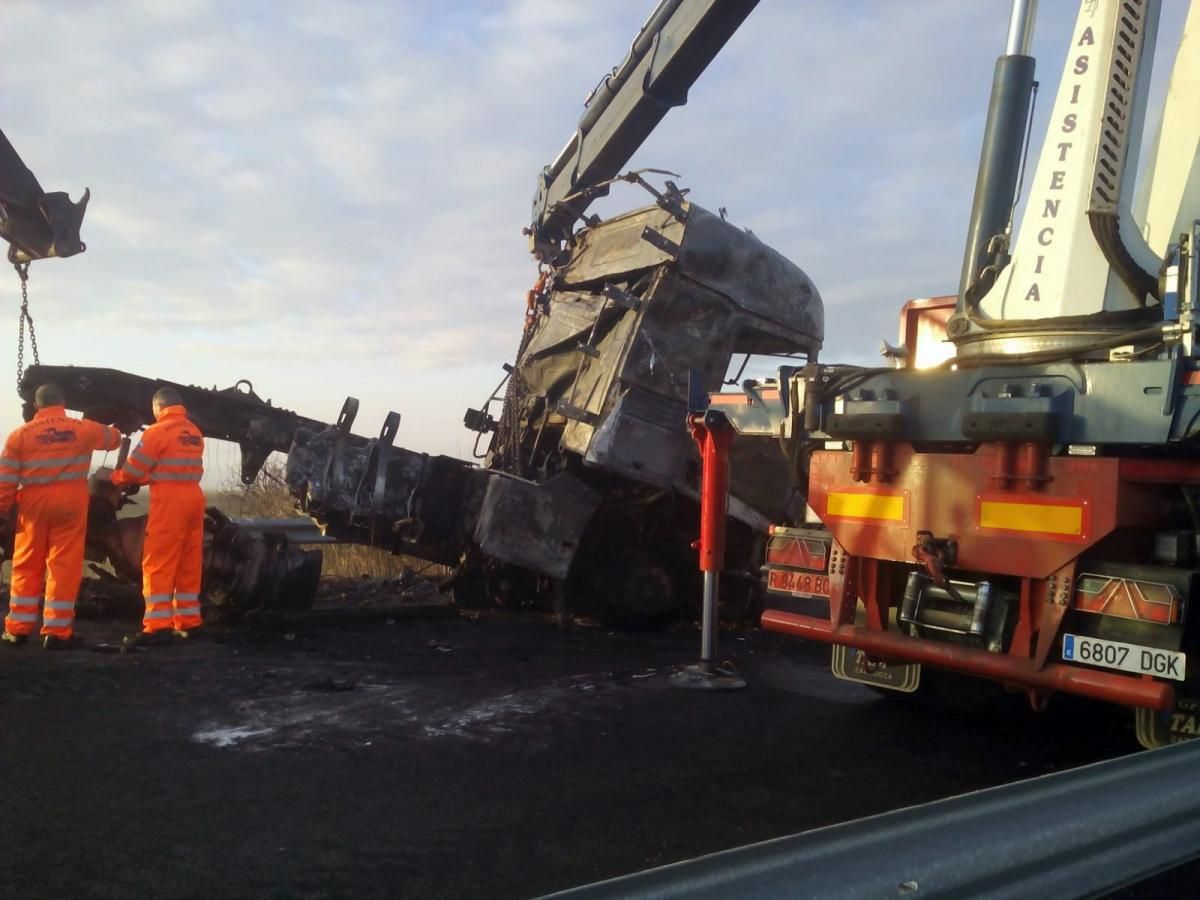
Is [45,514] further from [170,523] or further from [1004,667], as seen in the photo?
[1004,667]

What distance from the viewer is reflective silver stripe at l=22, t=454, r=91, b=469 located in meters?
6.17

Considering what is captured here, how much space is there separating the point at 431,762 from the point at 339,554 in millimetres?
7377

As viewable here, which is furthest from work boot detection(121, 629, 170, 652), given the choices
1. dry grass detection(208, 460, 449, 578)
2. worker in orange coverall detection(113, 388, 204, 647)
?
dry grass detection(208, 460, 449, 578)

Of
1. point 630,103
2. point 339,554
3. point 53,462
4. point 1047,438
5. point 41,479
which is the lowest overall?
point 339,554

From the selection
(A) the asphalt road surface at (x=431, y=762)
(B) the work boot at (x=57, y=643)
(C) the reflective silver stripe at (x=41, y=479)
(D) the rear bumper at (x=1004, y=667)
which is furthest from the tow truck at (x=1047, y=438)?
(C) the reflective silver stripe at (x=41, y=479)

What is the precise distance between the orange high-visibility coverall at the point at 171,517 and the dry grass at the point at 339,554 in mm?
1562

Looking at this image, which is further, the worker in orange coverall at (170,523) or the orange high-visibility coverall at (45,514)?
the worker in orange coverall at (170,523)

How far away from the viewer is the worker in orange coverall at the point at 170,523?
6.30m

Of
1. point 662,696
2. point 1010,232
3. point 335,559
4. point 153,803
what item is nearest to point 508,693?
point 662,696

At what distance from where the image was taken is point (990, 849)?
1.45 meters

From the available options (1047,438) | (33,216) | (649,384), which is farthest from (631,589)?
(33,216)

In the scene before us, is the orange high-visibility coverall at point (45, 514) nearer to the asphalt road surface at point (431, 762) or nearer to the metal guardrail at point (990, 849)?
the asphalt road surface at point (431, 762)

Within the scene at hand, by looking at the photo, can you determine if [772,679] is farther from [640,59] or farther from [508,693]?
[640,59]

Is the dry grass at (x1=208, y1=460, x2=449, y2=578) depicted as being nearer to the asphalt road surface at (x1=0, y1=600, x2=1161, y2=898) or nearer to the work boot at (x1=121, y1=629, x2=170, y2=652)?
the work boot at (x1=121, y1=629, x2=170, y2=652)
